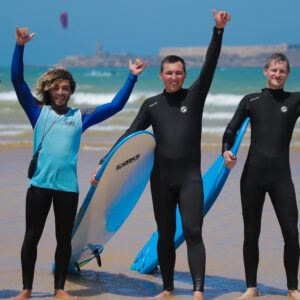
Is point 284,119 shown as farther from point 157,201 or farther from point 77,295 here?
point 77,295

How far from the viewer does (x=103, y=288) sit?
13.4ft

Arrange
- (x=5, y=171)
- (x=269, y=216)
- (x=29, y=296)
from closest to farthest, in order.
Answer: (x=29, y=296) < (x=269, y=216) < (x=5, y=171)

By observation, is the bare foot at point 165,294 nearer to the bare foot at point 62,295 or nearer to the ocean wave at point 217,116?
the bare foot at point 62,295

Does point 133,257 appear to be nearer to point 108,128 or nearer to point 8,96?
point 108,128

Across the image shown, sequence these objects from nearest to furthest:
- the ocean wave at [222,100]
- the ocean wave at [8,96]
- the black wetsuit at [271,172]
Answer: the black wetsuit at [271,172] < the ocean wave at [222,100] < the ocean wave at [8,96]

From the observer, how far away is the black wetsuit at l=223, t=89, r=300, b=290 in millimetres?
3754

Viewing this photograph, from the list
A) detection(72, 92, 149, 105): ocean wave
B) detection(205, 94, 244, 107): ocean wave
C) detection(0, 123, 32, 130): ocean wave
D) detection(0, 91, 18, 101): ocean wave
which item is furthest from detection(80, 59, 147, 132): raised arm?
detection(0, 91, 18, 101): ocean wave

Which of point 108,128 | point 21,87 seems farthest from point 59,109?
point 108,128

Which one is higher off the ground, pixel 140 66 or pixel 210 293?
pixel 140 66

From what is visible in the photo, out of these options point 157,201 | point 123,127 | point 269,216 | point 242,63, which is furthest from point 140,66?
point 242,63

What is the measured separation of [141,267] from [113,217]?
0.51 m

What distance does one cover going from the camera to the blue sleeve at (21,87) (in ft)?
12.0

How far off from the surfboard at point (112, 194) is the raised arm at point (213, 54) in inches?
16.9

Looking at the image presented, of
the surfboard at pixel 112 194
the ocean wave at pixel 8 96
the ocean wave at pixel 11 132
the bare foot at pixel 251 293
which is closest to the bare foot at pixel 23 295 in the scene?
the surfboard at pixel 112 194
